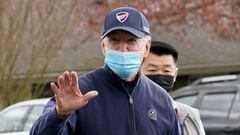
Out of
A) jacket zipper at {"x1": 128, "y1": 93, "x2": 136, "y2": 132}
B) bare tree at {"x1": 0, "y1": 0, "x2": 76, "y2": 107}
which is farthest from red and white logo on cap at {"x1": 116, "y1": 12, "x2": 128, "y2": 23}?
bare tree at {"x1": 0, "y1": 0, "x2": 76, "y2": 107}

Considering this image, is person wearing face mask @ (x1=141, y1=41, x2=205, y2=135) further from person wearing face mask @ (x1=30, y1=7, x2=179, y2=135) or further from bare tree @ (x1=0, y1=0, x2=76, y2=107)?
bare tree @ (x1=0, y1=0, x2=76, y2=107)

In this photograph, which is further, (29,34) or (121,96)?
(29,34)

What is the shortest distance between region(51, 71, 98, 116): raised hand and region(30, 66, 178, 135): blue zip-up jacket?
126 millimetres

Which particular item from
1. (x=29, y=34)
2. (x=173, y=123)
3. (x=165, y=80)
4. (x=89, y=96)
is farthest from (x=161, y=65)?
(x=29, y=34)

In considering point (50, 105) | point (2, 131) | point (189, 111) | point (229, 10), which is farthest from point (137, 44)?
point (229, 10)

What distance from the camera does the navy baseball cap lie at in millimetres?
3717

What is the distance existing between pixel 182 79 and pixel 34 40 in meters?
6.90

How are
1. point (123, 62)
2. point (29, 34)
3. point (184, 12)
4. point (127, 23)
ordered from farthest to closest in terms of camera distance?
1. point (184, 12)
2. point (29, 34)
3. point (127, 23)
4. point (123, 62)

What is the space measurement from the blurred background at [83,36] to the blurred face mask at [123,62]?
14382mm

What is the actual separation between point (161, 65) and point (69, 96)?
1790 millimetres

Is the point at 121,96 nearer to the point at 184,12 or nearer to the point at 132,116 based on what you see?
the point at 132,116

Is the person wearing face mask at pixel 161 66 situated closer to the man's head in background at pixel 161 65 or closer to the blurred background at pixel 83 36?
the man's head in background at pixel 161 65

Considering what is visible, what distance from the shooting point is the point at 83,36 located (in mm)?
22750

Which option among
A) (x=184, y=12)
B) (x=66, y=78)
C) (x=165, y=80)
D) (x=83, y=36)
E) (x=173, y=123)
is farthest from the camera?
(x=83, y=36)
